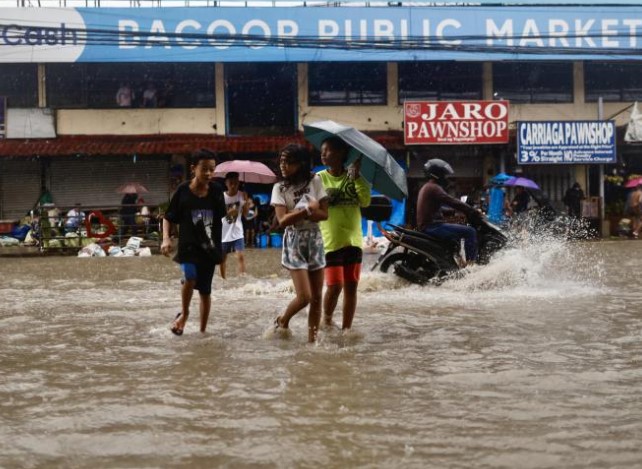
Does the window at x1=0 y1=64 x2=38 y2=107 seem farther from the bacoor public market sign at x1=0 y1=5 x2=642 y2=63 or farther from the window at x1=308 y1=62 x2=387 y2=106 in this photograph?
the window at x1=308 y1=62 x2=387 y2=106

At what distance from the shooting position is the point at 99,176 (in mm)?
22000

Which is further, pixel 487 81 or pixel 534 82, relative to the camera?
pixel 534 82

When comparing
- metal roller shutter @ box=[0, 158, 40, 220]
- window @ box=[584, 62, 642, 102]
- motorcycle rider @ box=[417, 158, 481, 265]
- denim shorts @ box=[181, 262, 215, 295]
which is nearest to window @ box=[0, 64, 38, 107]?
metal roller shutter @ box=[0, 158, 40, 220]

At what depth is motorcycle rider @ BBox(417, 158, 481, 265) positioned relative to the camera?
8375 mm

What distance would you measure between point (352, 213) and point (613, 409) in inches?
97.1

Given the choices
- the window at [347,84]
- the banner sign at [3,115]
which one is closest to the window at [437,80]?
the window at [347,84]

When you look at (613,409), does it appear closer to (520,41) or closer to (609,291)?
(609,291)

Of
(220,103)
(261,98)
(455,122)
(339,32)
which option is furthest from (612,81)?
(220,103)

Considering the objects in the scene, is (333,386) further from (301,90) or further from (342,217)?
(301,90)

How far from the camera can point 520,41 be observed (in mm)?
21516

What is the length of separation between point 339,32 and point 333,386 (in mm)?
18495

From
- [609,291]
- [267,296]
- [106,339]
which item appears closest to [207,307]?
[106,339]

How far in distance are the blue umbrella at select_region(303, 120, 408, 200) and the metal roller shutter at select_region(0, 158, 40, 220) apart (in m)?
18.0

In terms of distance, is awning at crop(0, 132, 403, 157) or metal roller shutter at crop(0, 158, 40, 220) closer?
awning at crop(0, 132, 403, 157)
